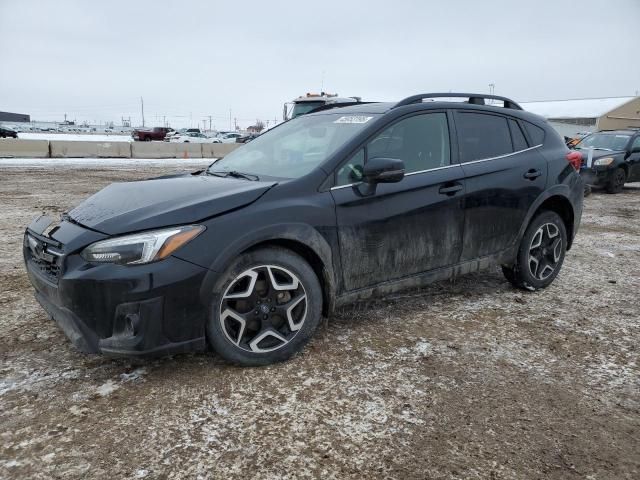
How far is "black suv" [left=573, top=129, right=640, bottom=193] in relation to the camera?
12383 millimetres

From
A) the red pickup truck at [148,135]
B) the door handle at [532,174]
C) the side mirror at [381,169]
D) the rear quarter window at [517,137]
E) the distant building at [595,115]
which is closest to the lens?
the side mirror at [381,169]

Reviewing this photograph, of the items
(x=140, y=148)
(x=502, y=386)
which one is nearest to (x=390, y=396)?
(x=502, y=386)

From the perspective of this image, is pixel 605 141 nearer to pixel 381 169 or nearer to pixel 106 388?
pixel 381 169

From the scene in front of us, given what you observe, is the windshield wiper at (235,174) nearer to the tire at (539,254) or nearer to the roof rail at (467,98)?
the roof rail at (467,98)

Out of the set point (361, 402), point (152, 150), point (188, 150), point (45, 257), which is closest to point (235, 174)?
point (45, 257)

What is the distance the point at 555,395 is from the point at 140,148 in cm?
2464

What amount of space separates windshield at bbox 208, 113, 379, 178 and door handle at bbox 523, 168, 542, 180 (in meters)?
1.56

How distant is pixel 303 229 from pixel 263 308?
533 mm

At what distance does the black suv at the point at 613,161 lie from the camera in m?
12.4

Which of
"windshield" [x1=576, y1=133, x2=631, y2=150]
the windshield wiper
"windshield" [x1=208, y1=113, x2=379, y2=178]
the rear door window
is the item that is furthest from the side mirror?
"windshield" [x1=576, y1=133, x2=631, y2=150]

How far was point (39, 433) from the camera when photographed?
94.7 inches

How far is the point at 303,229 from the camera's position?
3.10 meters

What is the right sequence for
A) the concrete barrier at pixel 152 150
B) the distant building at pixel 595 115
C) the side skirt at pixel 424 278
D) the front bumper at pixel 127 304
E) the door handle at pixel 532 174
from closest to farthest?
the front bumper at pixel 127 304 → the side skirt at pixel 424 278 → the door handle at pixel 532 174 → the concrete barrier at pixel 152 150 → the distant building at pixel 595 115

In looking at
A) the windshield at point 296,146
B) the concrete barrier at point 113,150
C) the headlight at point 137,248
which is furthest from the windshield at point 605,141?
the concrete barrier at point 113,150
